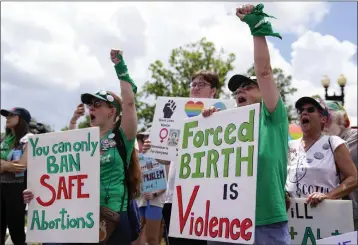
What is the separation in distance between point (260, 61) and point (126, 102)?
4.09 ft

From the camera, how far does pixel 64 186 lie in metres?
3.87

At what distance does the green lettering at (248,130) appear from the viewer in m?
2.94

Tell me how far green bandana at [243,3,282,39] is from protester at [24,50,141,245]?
48.2 inches

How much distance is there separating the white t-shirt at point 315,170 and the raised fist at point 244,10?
1.38 m

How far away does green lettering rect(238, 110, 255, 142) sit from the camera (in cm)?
294

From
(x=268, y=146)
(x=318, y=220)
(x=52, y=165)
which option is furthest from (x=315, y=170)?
(x=52, y=165)

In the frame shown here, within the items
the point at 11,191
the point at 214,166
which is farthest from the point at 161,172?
the point at 214,166

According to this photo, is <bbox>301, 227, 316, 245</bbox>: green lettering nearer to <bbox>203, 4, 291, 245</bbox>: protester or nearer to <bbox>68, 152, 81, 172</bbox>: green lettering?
<bbox>203, 4, 291, 245</bbox>: protester

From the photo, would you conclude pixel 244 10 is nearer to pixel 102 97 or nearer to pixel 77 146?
pixel 102 97

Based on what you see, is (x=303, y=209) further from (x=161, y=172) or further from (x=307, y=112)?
(x=161, y=172)

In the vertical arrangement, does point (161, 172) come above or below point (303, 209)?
above

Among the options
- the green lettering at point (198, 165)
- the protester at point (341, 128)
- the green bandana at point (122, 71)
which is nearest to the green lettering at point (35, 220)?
the green bandana at point (122, 71)

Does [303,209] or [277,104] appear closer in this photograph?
[277,104]

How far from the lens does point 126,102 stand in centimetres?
381
